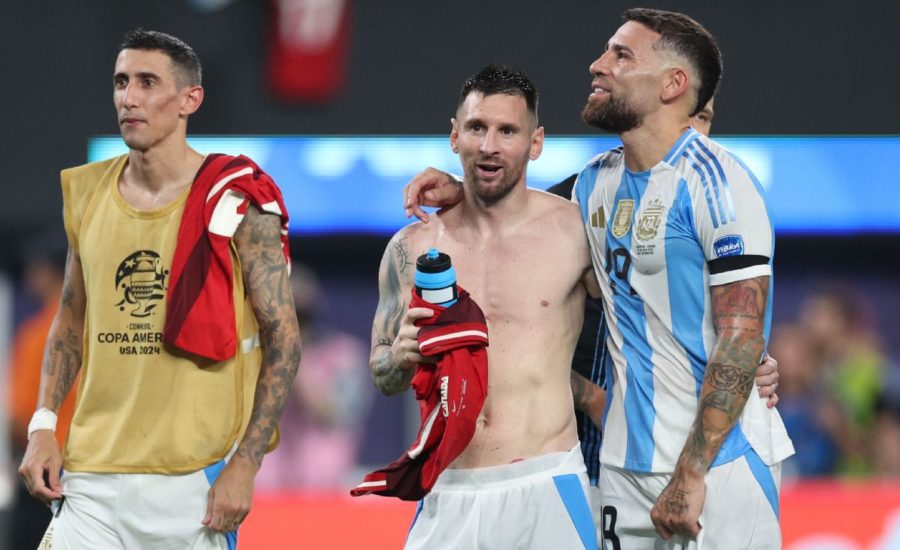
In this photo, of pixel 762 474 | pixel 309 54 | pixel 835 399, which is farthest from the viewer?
pixel 309 54

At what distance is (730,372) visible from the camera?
3.90 m

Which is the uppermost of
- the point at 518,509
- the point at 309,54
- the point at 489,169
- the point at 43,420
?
the point at 309,54

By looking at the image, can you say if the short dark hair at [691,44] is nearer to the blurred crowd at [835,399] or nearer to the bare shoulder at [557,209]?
the bare shoulder at [557,209]

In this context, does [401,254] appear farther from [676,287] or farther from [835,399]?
[835,399]

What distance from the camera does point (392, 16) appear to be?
34.9 feet

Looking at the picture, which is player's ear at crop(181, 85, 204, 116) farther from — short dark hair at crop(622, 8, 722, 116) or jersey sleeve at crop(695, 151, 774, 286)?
jersey sleeve at crop(695, 151, 774, 286)

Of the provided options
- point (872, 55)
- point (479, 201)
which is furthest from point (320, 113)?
point (479, 201)

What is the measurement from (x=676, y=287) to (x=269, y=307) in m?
1.18

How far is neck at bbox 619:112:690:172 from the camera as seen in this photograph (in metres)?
4.24

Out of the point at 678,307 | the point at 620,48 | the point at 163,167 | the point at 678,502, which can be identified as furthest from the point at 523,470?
the point at 163,167

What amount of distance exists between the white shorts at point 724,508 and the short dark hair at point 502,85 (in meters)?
1.18

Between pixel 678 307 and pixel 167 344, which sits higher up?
pixel 678 307

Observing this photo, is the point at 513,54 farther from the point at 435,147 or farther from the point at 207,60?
the point at 207,60

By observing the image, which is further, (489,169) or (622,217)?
(489,169)
